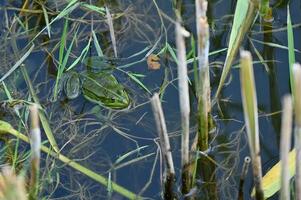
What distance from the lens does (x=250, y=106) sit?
1202mm

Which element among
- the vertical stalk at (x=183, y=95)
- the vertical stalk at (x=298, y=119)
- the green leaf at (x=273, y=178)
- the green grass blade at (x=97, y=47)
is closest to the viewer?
the vertical stalk at (x=298, y=119)

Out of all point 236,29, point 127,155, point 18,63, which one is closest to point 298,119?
point 236,29

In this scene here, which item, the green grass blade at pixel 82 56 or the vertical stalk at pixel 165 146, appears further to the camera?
the green grass blade at pixel 82 56

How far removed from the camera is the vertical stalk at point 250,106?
1.06m

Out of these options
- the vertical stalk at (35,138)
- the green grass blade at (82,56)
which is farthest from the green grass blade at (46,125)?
the vertical stalk at (35,138)

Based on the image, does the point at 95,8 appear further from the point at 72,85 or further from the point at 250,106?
the point at 250,106

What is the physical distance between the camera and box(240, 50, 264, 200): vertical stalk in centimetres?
106

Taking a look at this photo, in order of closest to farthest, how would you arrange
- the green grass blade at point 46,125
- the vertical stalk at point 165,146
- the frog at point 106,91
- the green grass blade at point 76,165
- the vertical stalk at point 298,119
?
1. the vertical stalk at point 298,119
2. the vertical stalk at point 165,146
3. the green grass blade at point 76,165
4. the green grass blade at point 46,125
5. the frog at point 106,91

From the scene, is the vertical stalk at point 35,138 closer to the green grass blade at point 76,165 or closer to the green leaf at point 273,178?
the green grass blade at point 76,165

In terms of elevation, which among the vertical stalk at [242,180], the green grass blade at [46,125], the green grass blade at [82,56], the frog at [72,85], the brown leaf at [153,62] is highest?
the green grass blade at [82,56]

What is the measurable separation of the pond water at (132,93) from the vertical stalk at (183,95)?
122 mm

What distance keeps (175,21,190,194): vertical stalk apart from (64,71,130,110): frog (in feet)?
1.20

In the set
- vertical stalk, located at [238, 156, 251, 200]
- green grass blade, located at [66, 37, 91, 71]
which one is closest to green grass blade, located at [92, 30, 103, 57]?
green grass blade, located at [66, 37, 91, 71]

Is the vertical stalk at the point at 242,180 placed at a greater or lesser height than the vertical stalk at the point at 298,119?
lesser
